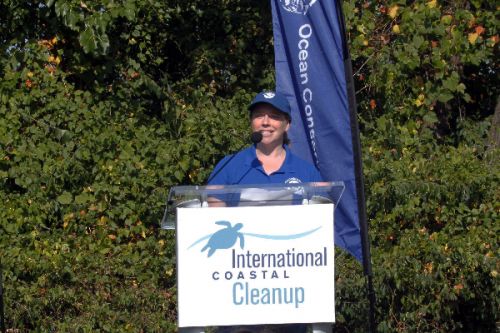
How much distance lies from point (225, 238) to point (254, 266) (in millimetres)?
187

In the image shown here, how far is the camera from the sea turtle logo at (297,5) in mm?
6746

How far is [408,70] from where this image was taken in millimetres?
8977

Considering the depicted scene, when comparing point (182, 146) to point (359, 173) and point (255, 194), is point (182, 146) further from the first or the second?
point (255, 194)

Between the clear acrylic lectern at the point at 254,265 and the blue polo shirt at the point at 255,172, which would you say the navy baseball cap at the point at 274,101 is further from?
the clear acrylic lectern at the point at 254,265

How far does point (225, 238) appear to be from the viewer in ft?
15.4

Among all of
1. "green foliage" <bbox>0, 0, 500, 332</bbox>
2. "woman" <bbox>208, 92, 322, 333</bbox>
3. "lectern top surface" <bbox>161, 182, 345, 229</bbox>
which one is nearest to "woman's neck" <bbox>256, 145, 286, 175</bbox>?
"woman" <bbox>208, 92, 322, 333</bbox>

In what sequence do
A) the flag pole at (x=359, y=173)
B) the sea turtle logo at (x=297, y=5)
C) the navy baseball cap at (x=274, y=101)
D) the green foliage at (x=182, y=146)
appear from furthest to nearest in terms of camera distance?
the green foliage at (x=182, y=146) → the sea turtle logo at (x=297, y=5) → the flag pole at (x=359, y=173) → the navy baseball cap at (x=274, y=101)

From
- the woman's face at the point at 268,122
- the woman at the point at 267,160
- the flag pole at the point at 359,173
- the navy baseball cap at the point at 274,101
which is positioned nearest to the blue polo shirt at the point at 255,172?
the woman at the point at 267,160

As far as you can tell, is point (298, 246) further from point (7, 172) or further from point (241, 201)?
point (7, 172)

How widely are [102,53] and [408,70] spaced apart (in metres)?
2.74

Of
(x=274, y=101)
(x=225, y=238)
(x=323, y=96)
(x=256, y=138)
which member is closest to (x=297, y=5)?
(x=323, y=96)

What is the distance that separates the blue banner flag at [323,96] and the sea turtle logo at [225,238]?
62.2 inches

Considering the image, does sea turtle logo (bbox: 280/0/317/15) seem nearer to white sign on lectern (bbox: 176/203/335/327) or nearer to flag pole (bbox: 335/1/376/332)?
flag pole (bbox: 335/1/376/332)

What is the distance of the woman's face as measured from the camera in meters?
5.44
